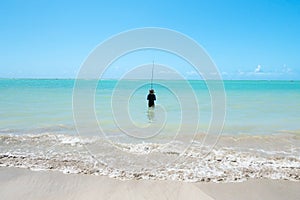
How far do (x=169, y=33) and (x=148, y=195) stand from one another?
6.42 metres

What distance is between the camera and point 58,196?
5.44 metres

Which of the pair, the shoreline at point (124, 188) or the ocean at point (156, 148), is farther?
the ocean at point (156, 148)

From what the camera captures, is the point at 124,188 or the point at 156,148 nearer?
the point at 124,188

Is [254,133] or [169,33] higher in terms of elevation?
[169,33]

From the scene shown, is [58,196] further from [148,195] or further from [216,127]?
[216,127]

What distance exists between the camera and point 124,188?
231 inches

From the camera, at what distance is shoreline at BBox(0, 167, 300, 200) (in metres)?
5.48

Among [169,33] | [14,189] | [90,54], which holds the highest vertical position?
[169,33]

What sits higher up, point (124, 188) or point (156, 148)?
point (156, 148)

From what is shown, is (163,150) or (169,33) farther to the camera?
(169,33)

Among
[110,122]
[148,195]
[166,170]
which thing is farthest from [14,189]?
[110,122]

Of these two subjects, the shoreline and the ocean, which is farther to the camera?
the ocean

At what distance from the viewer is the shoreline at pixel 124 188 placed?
5.48m

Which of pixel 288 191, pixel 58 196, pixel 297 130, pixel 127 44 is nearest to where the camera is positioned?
pixel 58 196
